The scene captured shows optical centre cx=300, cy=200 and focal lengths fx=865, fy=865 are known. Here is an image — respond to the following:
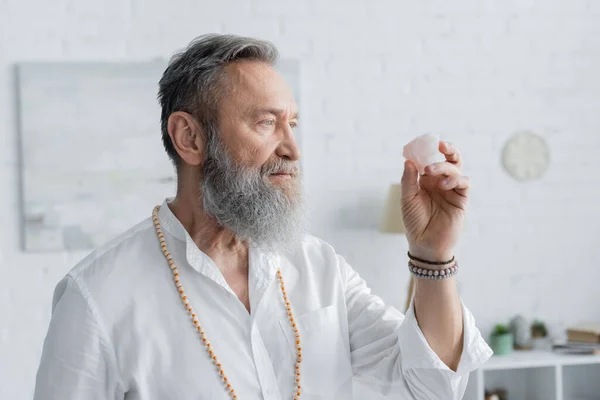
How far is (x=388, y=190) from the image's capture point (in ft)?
12.5

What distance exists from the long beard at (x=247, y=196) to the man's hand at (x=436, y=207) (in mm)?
250

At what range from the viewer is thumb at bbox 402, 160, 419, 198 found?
5.30ft

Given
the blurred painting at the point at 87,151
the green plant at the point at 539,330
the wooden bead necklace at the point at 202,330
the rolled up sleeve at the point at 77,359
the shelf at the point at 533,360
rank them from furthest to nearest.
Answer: the green plant at the point at 539,330 → the shelf at the point at 533,360 → the blurred painting at the point at 87,151 → the wooden bead necklace at the point at 202,330 → the rolled up sleeve at the point at 77,359

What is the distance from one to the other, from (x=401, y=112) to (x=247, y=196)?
2219 millimetres

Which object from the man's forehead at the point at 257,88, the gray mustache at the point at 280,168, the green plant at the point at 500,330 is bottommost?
the green plant at the point at 500,330

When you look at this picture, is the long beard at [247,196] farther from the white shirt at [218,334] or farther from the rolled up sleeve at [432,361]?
the rolled up sleeve at [432,361]

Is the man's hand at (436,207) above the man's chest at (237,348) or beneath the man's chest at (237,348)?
above

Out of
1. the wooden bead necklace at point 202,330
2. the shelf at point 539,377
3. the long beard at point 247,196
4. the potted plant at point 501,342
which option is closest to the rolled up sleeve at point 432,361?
the wooden bead necklace at point 202,330

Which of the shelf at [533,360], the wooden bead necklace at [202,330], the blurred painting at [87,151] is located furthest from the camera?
the shelf at [533,360]

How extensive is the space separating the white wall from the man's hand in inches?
82.6

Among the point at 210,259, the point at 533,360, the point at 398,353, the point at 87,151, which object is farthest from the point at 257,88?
the point at 533,360

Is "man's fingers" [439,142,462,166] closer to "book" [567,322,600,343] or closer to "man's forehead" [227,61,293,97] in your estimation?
"man's forehead" [227,61,293,97]

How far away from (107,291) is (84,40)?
7.02 ft

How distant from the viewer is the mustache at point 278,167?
170 centimetres
